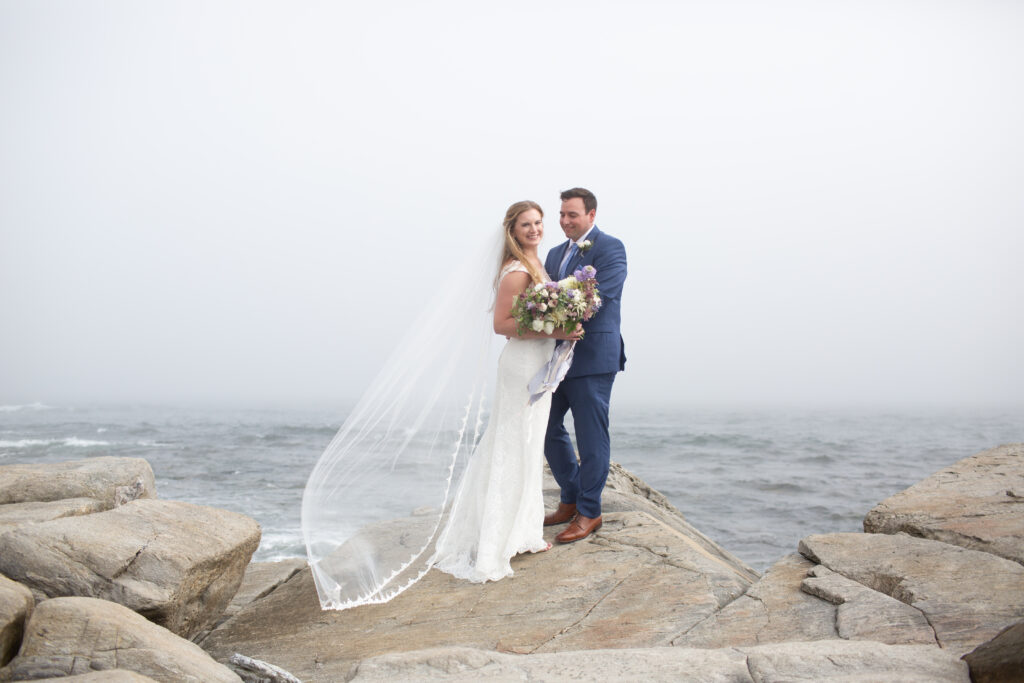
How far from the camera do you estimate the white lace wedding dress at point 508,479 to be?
17.1 ft

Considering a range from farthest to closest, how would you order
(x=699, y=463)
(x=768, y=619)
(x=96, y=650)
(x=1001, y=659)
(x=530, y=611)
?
(x=699, y=463) → (x=530, y=611) → (x=768, y=619) → (x=96, y=650) → (x=1001, y=659)

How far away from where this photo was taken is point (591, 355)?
212 inches

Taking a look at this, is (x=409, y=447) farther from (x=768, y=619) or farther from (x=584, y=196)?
(x=768, y=619)

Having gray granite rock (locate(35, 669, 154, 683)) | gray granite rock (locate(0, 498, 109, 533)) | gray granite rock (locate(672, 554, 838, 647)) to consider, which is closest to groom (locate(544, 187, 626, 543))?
gray granite rock (locate(672, 554, 838, 647))

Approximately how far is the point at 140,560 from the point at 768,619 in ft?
12.8

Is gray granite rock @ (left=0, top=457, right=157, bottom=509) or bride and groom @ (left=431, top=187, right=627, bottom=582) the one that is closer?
bride and groom @ (left=431, top=187, right=627, bottom=582)

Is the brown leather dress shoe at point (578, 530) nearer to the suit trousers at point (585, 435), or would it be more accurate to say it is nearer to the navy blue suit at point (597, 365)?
the suit trousers at point (585, 435)

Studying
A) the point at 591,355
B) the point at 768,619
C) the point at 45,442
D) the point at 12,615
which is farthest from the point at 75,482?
the point at 45,442

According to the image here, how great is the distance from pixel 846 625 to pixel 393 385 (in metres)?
3.51

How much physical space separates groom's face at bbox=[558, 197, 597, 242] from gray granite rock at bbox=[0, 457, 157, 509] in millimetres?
4494

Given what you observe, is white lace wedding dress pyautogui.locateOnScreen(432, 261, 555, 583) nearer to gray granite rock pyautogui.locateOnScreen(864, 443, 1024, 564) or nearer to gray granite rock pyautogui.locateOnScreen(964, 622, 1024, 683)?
gray granite rock pyautogui.locateOnScreen(864, 443, 1024, 564)

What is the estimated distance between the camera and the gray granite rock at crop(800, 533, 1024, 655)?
364 cm

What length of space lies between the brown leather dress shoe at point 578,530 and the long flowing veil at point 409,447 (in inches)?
37.8

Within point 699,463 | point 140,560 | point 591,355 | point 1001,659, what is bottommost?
point 699,463
